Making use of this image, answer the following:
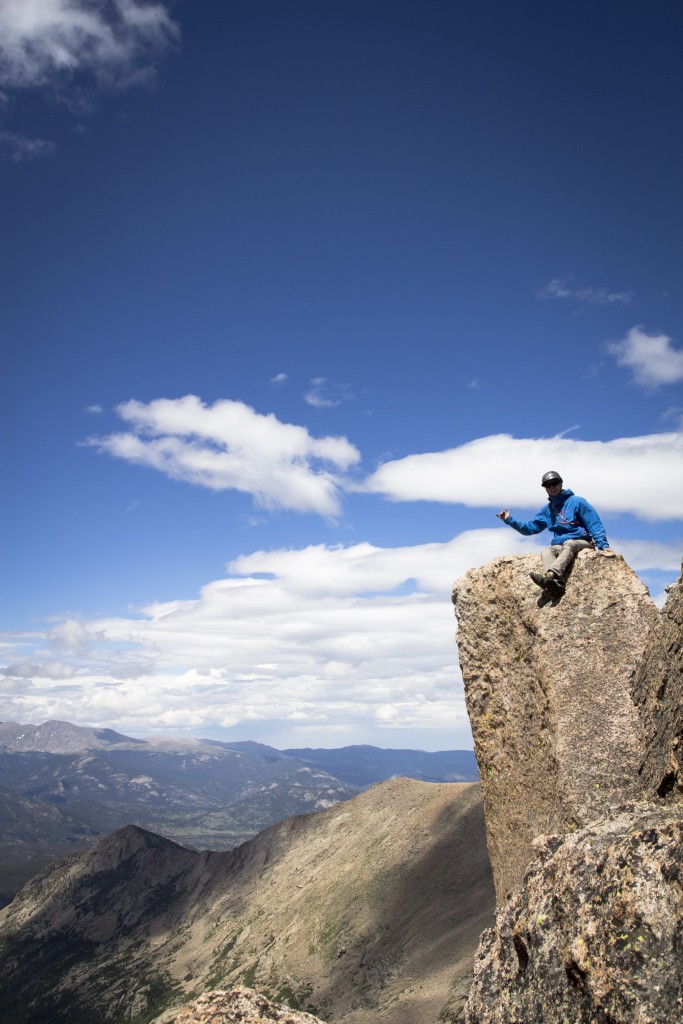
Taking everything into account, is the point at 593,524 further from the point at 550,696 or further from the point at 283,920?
the point at 283,920

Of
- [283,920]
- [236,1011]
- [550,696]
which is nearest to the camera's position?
[236,1011]

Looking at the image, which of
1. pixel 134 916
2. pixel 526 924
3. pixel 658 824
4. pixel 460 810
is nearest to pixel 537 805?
pixel 526 924

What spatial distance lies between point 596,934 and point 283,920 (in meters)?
137

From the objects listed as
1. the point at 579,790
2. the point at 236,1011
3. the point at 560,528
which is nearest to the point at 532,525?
the point at 560,528

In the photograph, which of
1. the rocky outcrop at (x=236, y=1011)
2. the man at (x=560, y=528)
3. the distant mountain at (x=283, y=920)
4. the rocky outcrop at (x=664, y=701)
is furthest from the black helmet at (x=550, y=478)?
the distant mountain at (x=283, y=920)

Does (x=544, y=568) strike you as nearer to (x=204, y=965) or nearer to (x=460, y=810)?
(x=460, y=810)

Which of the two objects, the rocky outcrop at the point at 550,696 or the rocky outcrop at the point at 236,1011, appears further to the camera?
the rocky outcrop at the point at 550,696

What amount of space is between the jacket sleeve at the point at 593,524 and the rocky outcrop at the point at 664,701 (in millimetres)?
2918

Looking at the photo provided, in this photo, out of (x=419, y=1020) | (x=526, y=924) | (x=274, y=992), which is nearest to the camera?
(x=526, y=924)

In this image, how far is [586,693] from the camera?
13953 mm

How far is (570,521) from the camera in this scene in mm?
16203

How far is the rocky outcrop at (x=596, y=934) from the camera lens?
817 cm

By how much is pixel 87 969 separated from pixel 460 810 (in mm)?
108781

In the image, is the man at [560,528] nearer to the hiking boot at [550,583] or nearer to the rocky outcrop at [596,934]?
the hiking boot at [550,583]
